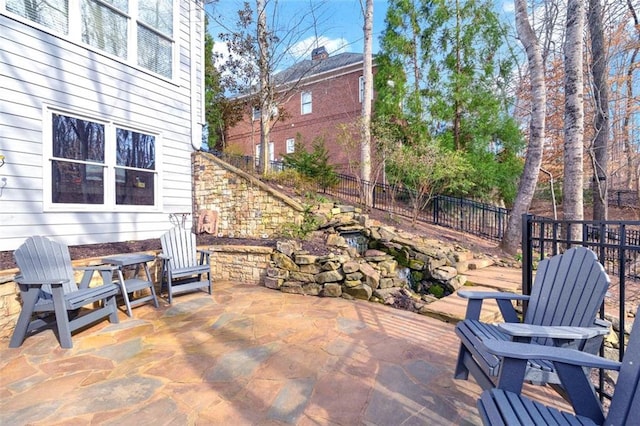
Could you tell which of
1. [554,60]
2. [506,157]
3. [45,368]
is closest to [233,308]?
[45,368]

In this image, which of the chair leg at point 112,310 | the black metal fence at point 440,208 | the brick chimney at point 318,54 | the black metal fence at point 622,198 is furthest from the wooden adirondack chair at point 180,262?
the black metal fence at point 622,198

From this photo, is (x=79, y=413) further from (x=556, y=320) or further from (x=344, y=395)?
(x=556, y=320)

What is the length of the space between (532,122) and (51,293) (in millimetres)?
8346

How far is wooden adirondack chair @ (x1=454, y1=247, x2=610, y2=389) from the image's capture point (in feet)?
5.00

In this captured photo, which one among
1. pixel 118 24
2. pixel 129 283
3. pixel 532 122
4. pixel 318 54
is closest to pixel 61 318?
pixel 129 283

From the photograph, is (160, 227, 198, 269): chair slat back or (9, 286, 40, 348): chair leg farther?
(160, 227, 198, 269): chair slat back

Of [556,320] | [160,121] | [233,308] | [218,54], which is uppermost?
[218,54]

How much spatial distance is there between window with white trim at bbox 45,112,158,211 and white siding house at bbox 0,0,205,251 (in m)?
0.01

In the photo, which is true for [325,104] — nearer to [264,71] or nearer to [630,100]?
[264,71]

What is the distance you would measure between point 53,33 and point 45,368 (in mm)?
4619

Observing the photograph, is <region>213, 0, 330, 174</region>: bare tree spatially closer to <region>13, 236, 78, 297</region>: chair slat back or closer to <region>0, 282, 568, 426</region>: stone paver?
<region>13, 236, 78, 297</region>: chair slat back

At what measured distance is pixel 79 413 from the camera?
181 cm

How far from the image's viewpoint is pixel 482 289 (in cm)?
428

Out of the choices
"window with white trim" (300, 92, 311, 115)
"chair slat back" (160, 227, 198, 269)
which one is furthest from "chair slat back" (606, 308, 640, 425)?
"window with white trim" (300, 92, 311, 115)
